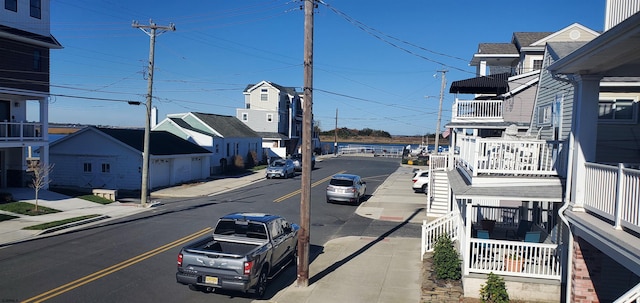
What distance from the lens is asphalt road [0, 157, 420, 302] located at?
10969 millimetres

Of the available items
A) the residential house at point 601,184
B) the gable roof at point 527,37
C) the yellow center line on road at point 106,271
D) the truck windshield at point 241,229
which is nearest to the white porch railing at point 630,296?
the residential house at point 601,184

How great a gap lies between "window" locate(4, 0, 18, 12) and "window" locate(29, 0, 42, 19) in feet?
2.94

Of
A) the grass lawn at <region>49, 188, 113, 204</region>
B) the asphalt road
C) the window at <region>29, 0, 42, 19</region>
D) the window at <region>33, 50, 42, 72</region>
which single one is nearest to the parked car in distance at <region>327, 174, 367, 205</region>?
the asphalt road

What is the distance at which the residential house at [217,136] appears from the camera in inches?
1809

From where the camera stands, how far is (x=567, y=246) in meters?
10.3

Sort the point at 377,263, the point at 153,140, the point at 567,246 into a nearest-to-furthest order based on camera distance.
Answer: the point at 567,246
the point at 377,263
the point at 153,140

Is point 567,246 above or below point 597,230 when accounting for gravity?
below

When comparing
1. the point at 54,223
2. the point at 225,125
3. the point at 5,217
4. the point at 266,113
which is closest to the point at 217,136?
the point at 225,125

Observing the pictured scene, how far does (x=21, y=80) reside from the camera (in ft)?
86.7

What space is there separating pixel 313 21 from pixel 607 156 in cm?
797

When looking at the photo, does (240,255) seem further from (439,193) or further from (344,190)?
(344,190)

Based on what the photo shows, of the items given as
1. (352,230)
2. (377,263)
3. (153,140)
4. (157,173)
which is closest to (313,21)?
(377,263)

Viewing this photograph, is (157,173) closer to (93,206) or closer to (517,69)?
(93,206)

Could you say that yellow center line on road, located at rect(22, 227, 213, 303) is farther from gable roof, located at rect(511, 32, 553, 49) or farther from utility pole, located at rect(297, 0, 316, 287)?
gable roof, located at rect(511, 32, 553, 49)
